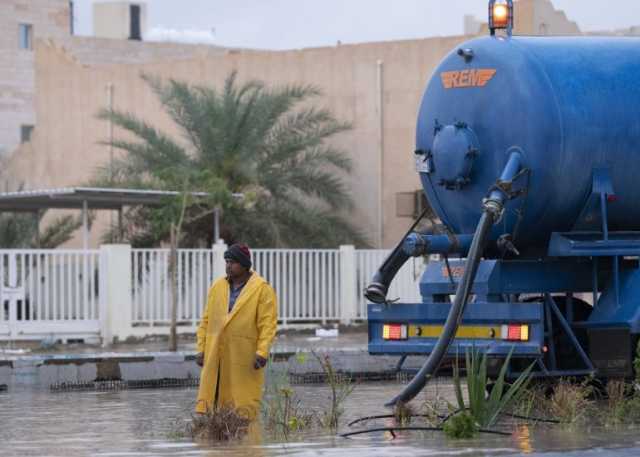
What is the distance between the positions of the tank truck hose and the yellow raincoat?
3.62 feet

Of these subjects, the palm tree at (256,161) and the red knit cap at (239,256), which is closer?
the red knit cap at (239,256)

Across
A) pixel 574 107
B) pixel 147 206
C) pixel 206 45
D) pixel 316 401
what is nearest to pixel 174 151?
pixel 147 206

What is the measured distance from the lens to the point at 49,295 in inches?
963

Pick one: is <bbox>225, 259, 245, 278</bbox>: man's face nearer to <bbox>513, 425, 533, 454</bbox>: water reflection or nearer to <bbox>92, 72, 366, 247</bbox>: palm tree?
<bbox>513, 425, 533, 454</bbox>: water reflection

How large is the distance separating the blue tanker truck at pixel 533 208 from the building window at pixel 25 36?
49.1 meters

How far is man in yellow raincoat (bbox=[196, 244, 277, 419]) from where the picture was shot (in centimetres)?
1236

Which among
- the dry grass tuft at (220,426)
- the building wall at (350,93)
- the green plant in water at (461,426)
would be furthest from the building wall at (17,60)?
the green plant in water at (461,426)

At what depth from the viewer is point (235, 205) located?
28.3m

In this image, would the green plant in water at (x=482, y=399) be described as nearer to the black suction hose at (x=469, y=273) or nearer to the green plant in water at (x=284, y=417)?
the black suction hose at (x=469, y=273)

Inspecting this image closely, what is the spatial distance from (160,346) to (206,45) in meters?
43.8

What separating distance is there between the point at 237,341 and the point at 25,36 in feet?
168

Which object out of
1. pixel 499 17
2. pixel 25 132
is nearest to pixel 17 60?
pixel 25 132

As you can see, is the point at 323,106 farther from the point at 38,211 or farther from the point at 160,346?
the point at 160,346

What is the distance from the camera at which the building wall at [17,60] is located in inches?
2404
